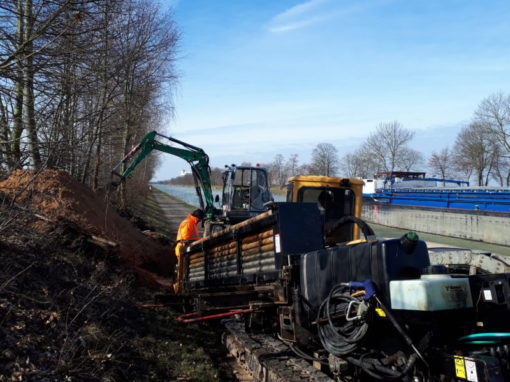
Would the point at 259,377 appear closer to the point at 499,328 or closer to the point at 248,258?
the point at 248,258

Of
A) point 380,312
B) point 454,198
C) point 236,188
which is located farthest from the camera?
point 454,198

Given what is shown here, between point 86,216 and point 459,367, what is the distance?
33.4 ft

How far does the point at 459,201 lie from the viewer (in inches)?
1035

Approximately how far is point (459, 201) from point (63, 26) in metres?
25.0

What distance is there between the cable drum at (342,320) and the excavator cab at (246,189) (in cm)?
969

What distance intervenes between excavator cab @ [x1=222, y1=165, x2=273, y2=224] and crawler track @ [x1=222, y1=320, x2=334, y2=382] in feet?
23.8

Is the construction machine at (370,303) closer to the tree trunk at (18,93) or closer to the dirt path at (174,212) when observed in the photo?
the tree trunk at (18,93)

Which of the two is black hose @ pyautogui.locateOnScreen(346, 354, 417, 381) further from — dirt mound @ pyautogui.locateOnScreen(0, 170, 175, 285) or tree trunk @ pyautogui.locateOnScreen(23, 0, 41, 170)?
dirt mound @ pyautogui.locateOnScreen(0, 170, 175, 285)

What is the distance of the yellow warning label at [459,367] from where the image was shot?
10.3 ft

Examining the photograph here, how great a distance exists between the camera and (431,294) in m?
3.16

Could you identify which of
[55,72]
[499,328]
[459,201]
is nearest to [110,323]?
[55,72]

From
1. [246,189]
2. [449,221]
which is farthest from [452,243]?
[246,189]

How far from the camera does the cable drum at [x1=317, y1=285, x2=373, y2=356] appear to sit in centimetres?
359

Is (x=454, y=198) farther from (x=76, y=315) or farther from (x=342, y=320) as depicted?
(x=76, y=315)
